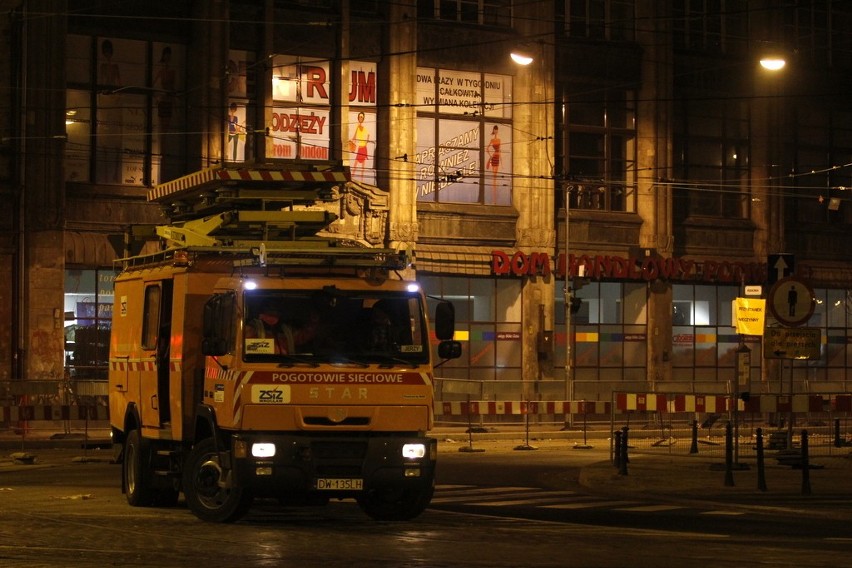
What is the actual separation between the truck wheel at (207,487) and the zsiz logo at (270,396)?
1108 mm

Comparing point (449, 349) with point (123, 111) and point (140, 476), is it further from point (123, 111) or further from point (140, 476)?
point (123, 111)

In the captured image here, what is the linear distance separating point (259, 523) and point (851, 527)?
661cm

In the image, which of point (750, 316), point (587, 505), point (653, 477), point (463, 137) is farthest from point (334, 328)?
point (463, 137)

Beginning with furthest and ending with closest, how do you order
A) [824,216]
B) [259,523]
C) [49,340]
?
1. [824,216]
2. [49,340]
3. [259,523]

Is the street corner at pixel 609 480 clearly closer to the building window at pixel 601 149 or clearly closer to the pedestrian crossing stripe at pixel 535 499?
the pedestrian crossing stripe at pixel 535 499

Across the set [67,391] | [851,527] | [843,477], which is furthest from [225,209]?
[67,391]

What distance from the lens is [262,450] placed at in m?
14.2

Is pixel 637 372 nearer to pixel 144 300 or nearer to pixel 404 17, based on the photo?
pixel 404 17

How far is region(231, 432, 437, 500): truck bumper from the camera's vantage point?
14.2 m

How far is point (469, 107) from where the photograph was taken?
45.2 metres

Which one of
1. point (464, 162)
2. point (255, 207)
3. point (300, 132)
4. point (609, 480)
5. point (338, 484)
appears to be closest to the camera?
point (338, 484)

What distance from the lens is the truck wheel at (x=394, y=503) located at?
608 inches

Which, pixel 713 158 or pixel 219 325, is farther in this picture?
pixel 713 158

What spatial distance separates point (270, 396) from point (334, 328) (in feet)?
3.18
